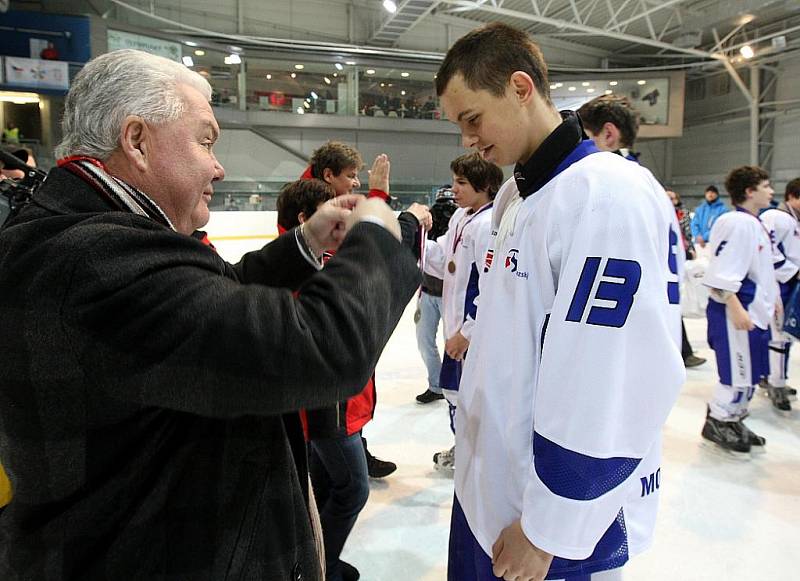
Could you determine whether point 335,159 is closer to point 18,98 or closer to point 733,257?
point 733,257

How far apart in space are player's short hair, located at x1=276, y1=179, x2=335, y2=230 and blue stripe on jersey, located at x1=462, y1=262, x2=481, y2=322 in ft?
2.75

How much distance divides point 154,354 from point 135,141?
0.34 meters

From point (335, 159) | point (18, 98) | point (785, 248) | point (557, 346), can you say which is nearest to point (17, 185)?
point (335, 159)

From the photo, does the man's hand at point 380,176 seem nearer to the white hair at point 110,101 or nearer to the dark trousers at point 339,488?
the white hair at point 110,101

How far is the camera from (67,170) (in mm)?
762

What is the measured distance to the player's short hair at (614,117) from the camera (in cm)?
237

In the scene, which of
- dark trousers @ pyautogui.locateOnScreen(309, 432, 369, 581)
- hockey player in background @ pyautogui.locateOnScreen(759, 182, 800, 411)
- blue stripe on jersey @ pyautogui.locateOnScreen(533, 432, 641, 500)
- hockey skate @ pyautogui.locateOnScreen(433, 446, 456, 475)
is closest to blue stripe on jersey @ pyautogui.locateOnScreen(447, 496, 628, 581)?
blue stripe on jersey @ pyautogui.locateOnScreen(533, 432, 641, 500)

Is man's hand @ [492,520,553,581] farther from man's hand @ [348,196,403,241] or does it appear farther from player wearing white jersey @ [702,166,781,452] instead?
player wearing white jersey @ [702,166,781,452]

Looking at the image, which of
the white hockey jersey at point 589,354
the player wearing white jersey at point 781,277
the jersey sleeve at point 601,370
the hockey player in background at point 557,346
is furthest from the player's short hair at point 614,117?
the player wearing white jersey at point 781,277

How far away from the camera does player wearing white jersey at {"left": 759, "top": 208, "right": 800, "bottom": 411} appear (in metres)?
4.27

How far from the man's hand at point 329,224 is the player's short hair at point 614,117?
5.39 ft

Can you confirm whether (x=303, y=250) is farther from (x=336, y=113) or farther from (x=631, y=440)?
(x=336, y=113)

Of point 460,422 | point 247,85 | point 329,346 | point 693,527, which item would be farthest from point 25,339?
point 247,85

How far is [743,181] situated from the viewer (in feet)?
12.2
